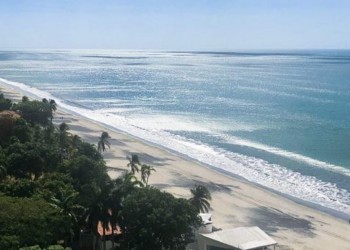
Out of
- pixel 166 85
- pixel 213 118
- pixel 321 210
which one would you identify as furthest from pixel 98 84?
pixel 321 210

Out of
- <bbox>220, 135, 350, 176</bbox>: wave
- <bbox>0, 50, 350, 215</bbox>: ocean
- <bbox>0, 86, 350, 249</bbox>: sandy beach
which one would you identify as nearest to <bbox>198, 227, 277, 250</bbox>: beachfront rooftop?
<bbox>0, 86, 350, 249</bbox>: sandy beach

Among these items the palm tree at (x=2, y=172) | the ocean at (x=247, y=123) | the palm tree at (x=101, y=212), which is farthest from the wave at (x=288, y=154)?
the palm tree at (x=2, y=172)

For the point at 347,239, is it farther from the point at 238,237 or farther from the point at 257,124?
the point at 257,124

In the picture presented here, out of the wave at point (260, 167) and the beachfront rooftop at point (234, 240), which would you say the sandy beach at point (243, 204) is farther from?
the beachfront rooftop at point (234, 240)

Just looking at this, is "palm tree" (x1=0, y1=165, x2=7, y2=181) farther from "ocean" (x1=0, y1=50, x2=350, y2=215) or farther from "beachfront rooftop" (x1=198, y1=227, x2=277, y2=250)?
"ocean" (x1=0, y1=50, x2=350, y2=215)

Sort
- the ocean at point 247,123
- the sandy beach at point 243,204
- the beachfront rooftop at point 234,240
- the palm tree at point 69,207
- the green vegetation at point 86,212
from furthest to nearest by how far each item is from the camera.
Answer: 1. the ocean at point 247,123
2. the sandy beach at point 243,204
3. the beachfront rooftop at point 234,240
4. the palm tree at point 69,207
5. the green vegetation at point 86,212

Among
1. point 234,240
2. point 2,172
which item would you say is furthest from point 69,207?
point 234,240

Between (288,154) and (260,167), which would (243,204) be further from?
(288,154)
